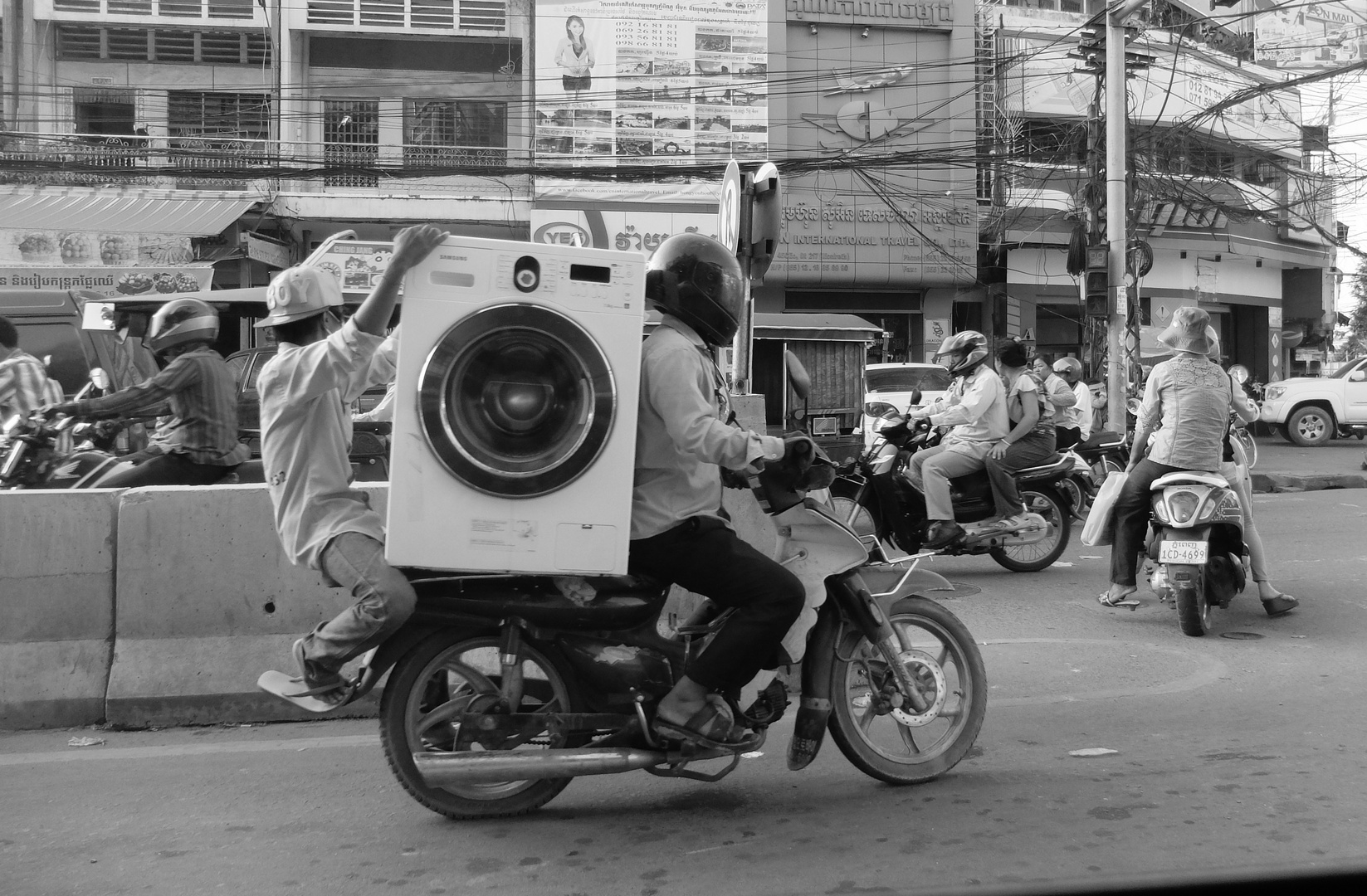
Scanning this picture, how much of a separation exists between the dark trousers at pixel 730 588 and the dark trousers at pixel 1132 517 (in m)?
3.95

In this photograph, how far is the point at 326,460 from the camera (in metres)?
3.64

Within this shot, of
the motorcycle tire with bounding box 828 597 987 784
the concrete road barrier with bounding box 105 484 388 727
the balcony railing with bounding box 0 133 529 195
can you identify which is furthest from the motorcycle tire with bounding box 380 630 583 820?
the balcony railing with bounding box 0 133 529 195

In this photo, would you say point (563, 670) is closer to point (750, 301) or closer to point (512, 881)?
point (512, 881)

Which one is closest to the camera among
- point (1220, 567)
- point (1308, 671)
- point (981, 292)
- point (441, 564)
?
point (441, 564)

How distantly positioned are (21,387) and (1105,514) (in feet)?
22.2

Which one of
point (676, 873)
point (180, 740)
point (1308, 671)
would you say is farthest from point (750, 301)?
point (676, 873)

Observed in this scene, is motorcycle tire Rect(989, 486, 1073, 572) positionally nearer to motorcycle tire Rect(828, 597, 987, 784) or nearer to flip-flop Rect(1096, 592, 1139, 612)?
flip-flop Rect(1096, 592, 1139, 612)

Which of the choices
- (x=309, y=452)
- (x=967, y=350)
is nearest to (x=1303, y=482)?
(x=967, y=350)

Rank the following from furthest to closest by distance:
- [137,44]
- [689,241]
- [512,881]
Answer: [137,44] → [689,241] → [512,881]

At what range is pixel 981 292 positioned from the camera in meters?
26.3

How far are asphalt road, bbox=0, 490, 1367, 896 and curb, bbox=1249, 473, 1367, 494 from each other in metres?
10.4

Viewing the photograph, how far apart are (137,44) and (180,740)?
68.7ft

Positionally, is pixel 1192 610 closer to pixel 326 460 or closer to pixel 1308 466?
pixel 326 460

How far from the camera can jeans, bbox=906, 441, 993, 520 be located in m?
8.35
